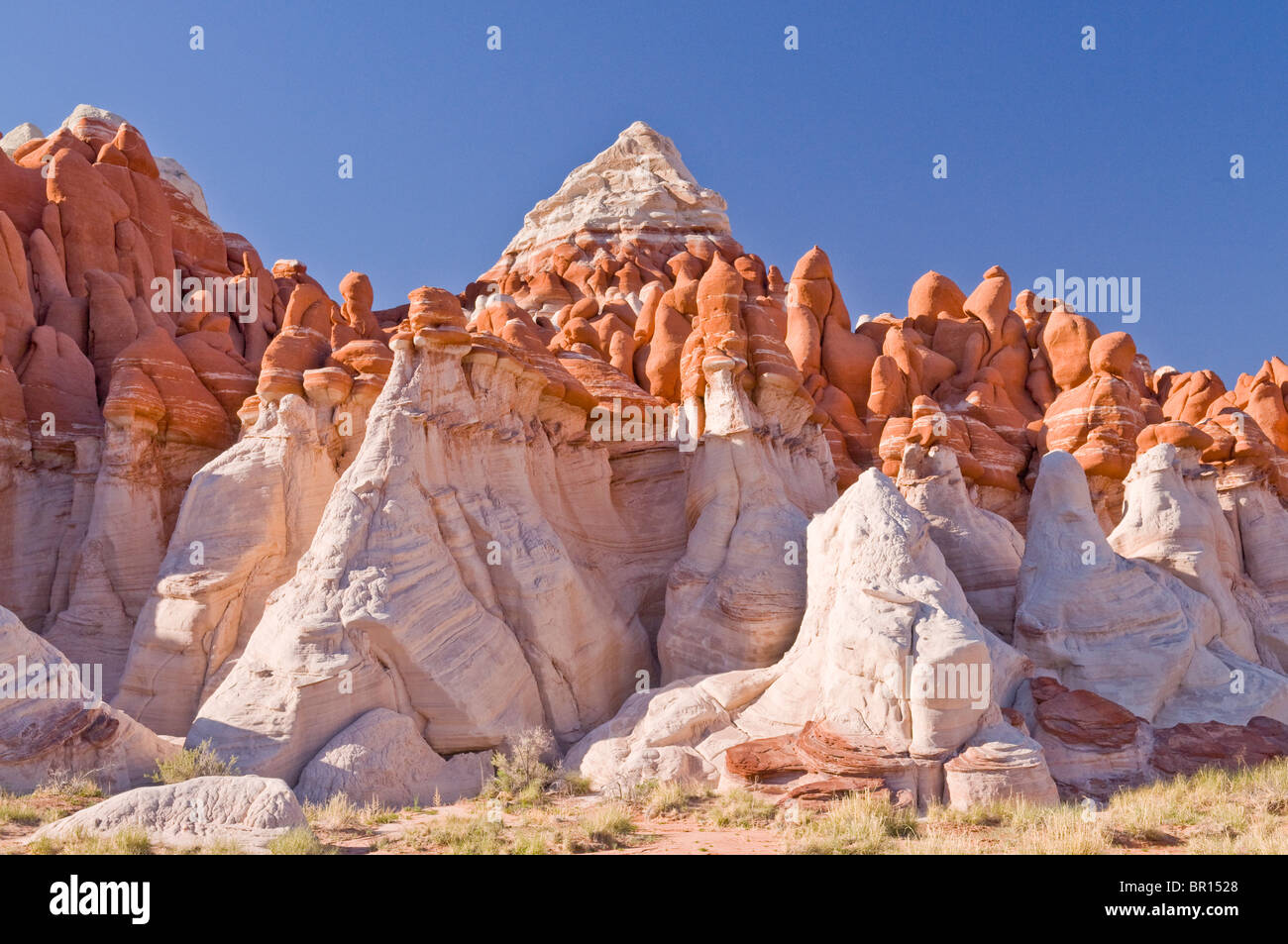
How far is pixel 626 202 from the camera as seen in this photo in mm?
65812

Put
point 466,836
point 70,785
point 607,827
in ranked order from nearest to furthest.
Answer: point 466,836 → point 607,827 → point 70,785

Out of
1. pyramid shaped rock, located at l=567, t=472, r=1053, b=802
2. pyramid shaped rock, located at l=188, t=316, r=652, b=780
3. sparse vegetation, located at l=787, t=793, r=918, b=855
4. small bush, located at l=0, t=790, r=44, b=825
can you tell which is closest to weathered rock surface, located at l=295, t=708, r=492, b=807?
pyramid shaped rock, located at l=188, t=316, r=652, b=780

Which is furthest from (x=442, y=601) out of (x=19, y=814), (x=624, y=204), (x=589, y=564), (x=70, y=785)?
(x=624, y=204)

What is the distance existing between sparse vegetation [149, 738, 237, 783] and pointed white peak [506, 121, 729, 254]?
177ft

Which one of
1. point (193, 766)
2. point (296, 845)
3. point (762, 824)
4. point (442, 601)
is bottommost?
point (762, 824)

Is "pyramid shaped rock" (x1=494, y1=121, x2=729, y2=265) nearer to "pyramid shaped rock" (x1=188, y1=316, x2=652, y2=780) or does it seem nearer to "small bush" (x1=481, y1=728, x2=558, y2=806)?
"pyramid shaped rock" (x1=188, y1=316, x2=652, y2=780)

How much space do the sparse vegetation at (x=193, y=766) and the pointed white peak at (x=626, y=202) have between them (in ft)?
177

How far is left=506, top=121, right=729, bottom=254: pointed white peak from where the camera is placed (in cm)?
6425

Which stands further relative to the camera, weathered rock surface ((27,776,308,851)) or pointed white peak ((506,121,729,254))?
pointed white peak ((506,121,729,254))

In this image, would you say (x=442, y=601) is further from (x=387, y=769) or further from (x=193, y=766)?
(x=193, y=766)

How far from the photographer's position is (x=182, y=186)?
48156mm

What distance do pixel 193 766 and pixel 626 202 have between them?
58243 millimetres

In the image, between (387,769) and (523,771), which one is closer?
(387,769)

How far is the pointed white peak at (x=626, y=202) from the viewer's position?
6425cm
